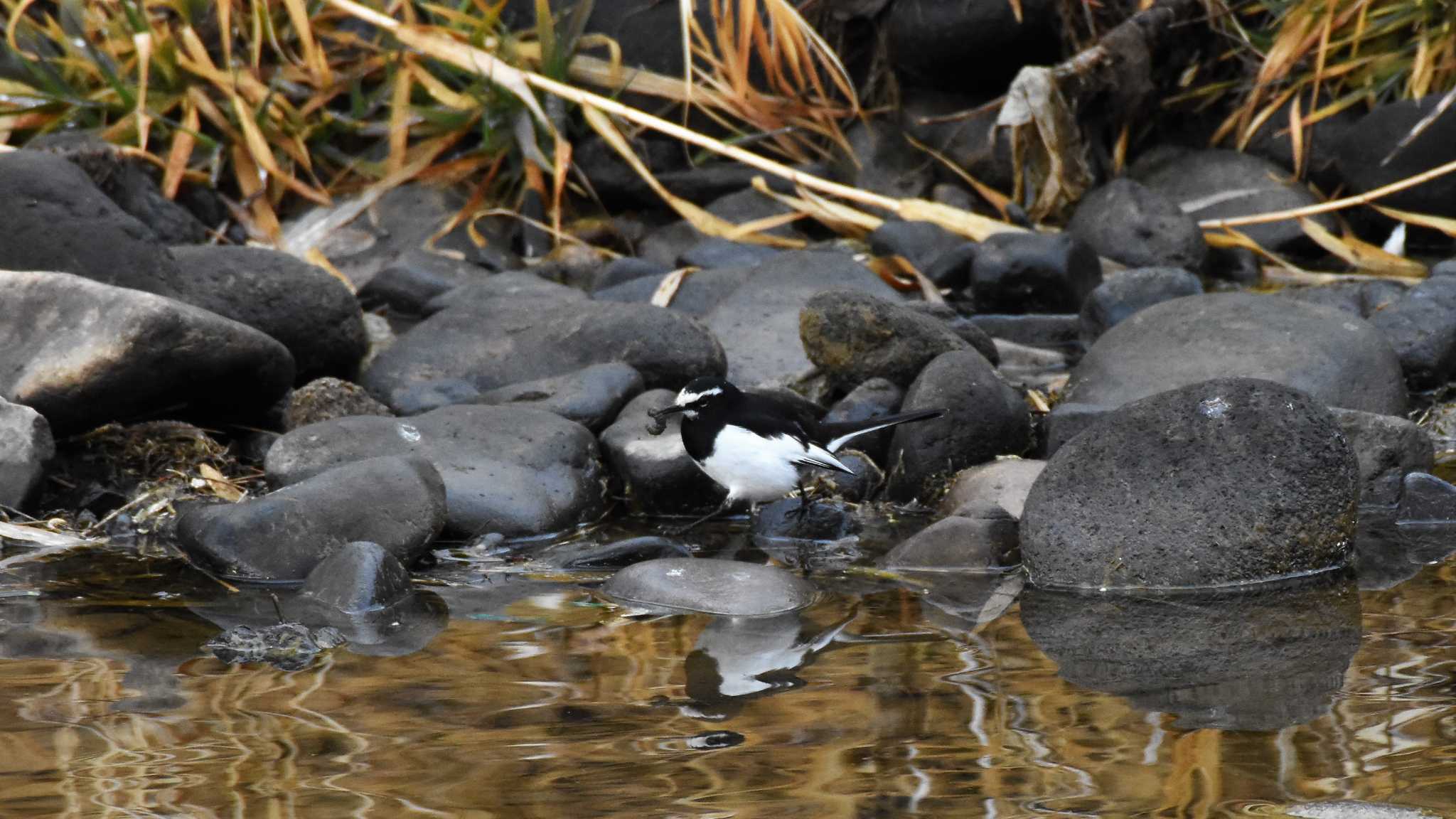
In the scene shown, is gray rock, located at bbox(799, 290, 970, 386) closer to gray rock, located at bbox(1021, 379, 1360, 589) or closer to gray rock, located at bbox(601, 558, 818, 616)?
gray rock, located at bbox(1021, 379, 1360, 589)

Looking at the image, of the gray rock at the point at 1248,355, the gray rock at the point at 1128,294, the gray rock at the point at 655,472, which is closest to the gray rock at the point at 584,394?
the gray rock at the point at 655,472

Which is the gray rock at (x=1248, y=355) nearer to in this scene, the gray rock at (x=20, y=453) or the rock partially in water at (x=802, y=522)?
the rock partially in water at (x=802, y=522)

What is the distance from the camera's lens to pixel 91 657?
3.87 metres

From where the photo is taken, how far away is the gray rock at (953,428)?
5652 millimetres

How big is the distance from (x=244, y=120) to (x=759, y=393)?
3.91 metres

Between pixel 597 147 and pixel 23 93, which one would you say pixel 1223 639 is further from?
pixel 23 93

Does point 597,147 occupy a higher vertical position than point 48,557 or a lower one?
higher

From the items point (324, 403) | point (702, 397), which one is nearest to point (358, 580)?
point (702, 397)

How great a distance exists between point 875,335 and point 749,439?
1.06m

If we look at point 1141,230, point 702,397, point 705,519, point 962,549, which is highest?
point 1141,230

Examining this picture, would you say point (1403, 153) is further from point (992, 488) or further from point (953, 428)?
point (992, 488)

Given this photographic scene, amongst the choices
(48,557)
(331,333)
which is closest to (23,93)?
(331,333)

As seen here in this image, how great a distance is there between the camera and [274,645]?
3865 millimetres

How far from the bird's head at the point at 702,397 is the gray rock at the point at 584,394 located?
52 centimetres
